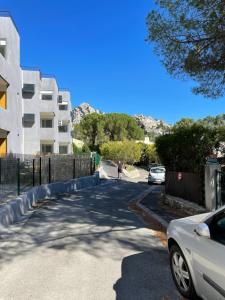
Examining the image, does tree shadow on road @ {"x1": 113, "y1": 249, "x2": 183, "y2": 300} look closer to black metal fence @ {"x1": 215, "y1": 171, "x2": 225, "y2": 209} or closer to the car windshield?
black metal fence @ {"x1": 215, "y1": 171, "x2": 225, "y2": 209}

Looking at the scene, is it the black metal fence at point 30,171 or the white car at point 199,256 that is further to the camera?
the black metal fence at point 30,171

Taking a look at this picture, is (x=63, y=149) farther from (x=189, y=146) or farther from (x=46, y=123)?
(x=189, y=146)

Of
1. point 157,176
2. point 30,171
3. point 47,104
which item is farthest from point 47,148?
point 30,171

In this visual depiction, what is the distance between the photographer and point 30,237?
906 centimetres

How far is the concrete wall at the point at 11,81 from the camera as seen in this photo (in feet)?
76.8

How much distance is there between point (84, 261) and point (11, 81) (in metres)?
20.2

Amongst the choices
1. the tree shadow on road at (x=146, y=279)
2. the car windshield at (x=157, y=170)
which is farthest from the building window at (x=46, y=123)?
the tree shadow on road at (x=146, y=279)

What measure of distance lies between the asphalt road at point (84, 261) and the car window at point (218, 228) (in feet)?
4.29

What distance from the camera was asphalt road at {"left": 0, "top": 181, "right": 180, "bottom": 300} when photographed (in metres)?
5.36

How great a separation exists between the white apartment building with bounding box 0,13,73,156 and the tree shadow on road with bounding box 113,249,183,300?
17018mm

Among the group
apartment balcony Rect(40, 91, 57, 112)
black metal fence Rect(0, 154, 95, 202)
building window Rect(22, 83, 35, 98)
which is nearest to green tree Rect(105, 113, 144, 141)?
apartment balcony Rect(40, 91, 57, 112)

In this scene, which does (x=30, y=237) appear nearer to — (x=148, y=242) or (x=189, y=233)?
(x=148, y=242)

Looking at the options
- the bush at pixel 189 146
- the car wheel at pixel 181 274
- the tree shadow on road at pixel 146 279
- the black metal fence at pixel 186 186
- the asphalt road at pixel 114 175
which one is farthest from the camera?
the asphalt road at pixel 114 175

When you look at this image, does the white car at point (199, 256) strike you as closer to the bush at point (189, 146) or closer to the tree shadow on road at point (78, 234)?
the tree shadow on road at point (78, 234)
